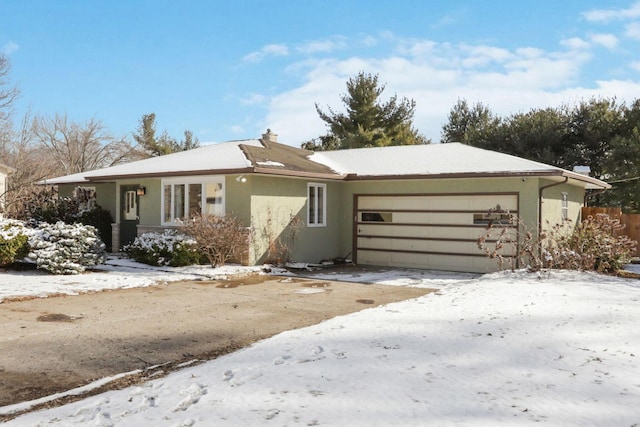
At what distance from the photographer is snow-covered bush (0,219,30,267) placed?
1129 centimetres

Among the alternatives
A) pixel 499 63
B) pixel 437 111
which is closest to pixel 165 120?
pixel 437 111

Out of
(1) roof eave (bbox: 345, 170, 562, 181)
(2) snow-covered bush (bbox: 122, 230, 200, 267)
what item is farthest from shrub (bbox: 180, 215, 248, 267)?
(1) roof eave (bbox: 345, 170, 562, 181)

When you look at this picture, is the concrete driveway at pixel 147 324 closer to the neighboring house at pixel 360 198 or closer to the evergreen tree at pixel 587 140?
the neighboring house at pixel 360 198

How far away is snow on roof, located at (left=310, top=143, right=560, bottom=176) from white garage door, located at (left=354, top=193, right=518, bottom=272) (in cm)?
69

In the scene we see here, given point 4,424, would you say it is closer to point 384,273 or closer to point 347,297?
point 347,297

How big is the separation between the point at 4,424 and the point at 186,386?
4.08 ft

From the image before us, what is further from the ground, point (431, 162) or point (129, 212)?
point (431, 162)

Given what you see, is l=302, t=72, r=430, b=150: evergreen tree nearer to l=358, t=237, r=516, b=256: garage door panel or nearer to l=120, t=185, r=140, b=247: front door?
l=358, t=237, r=516, b=256: garage door panel

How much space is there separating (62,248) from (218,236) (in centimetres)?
333

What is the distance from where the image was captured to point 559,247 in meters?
11.7

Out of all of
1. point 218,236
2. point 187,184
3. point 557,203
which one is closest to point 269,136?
point 187,184

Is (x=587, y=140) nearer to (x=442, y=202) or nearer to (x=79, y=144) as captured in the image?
(x=442, y=202)

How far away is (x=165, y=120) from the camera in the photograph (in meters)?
39.0

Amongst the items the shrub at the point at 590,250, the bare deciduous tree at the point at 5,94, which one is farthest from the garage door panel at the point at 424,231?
the bare deciduous tree at the point at 5,94
